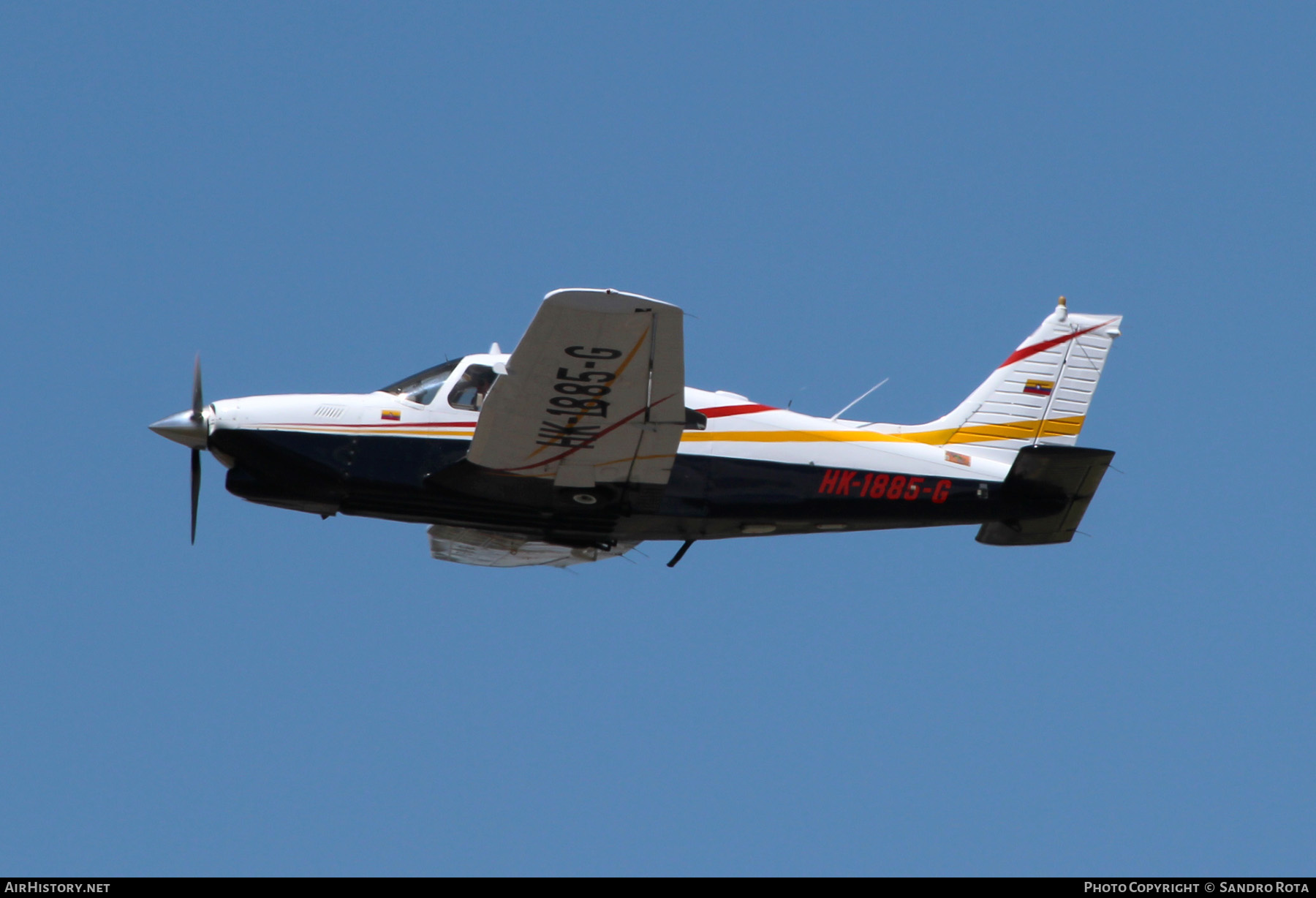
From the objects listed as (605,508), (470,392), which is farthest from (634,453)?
(470,392)

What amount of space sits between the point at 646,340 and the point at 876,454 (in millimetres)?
3664

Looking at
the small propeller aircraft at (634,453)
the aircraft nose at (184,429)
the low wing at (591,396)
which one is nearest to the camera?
the low wing at (591,396)

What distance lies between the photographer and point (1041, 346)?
14789mm

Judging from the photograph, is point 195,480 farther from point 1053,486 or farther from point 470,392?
point 1053,486


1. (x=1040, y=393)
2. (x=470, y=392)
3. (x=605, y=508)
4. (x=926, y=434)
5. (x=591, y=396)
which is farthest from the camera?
(x=1040, y=393)

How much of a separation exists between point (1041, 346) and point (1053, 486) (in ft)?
5.80

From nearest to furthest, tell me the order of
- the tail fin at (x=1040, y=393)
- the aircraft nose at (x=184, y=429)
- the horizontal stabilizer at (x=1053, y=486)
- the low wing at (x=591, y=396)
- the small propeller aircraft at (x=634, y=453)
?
the low wing at (x=591, y=396)
the small propeller aircraft at (x=634, y=453)
the aircraft nose at (x=184, y=429)
the horizontal stabilizer at (x=1053, y=486)
the tail fin at (x=1040, y=393)

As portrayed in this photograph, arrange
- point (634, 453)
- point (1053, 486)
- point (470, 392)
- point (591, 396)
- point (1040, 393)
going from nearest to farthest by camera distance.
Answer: point (591, 396) → point (634, 453) → point (470, 392) → point (1053, 486) → point (1040, 393)

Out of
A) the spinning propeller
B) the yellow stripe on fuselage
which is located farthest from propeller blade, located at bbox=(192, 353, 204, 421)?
the yellow stripe on fuselage

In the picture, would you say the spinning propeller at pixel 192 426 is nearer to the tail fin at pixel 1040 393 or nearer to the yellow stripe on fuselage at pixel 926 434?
the yellow stripe on fuselage at pixel 926 434

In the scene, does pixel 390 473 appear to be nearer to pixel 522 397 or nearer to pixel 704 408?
pixel 522 397

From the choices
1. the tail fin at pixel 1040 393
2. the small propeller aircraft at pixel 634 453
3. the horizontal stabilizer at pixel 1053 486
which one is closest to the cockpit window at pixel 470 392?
the small propeller aircraft at pixel 634 453

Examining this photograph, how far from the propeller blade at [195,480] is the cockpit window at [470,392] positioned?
2.58 m

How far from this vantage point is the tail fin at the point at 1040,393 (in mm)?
14430
